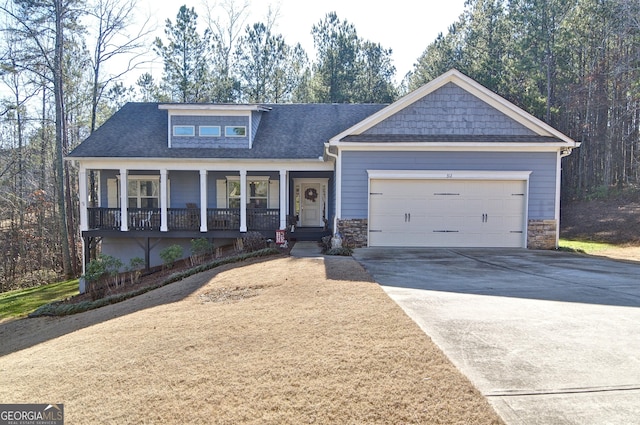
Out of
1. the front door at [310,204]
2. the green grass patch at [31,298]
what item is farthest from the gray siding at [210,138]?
the green grass patch at [31,298]

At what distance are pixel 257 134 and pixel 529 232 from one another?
34.9 ft

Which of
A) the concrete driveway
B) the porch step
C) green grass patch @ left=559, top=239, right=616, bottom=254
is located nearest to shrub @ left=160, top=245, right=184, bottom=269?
the porch step

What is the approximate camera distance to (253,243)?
12.8 metres

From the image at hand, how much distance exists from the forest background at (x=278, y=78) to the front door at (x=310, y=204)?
10.9 meters

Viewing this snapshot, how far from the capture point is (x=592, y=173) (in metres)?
25.5

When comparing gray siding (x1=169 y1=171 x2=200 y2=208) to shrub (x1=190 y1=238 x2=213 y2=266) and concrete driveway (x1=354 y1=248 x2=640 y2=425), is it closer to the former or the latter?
shrub (x1=190 y1=238 x2=213 y2=266)

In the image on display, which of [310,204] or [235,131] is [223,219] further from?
[310,204]

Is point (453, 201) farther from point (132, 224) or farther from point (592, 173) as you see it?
point (592, 173)

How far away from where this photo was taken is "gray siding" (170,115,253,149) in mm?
15531

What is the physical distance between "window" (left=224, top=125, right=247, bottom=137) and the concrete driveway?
888 centimetres

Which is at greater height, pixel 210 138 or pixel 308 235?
pixel 210 138

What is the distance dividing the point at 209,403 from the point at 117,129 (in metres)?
15.9

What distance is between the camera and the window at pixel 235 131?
15609 millimetres

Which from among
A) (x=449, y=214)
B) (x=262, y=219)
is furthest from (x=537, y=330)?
(x=262, y=219)
